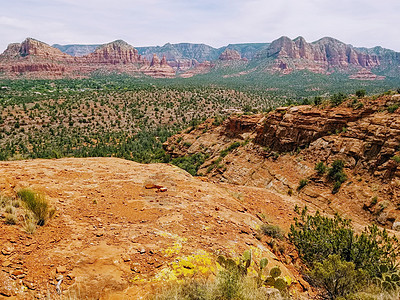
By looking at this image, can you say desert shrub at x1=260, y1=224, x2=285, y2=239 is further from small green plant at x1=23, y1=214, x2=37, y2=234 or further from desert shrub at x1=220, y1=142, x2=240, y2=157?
desert shrub at x1=220, y1=142, x2=240, y2=157

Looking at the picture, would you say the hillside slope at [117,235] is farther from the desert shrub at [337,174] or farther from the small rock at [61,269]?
the desert shrub at [337,174]

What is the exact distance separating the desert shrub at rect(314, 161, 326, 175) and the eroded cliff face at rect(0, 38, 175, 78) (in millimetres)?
161135

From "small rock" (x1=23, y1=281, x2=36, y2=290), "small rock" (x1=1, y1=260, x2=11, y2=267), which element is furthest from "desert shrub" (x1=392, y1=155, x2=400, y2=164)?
"small rock" (x1=1, y1=260, x2=11, y2=267)

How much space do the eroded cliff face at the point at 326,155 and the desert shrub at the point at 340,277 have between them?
357 inches

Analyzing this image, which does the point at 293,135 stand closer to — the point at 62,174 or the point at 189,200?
the point at 189,200

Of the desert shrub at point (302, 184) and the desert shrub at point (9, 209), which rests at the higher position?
the desert shrub at point (9, 209)

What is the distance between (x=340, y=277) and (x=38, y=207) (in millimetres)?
6984

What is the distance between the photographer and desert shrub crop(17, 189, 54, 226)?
17.5 feet

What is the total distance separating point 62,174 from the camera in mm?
9008

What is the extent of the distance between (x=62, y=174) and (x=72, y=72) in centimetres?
17149

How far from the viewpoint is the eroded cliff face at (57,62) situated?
139125 millimetres

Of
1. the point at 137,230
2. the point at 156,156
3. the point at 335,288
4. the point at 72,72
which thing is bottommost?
the point at 156,156

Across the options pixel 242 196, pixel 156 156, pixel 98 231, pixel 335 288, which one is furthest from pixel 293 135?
pixel 156 156

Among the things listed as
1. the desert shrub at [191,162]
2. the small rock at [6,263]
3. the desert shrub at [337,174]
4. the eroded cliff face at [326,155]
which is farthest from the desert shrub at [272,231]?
the desert shrub at [191,162]
